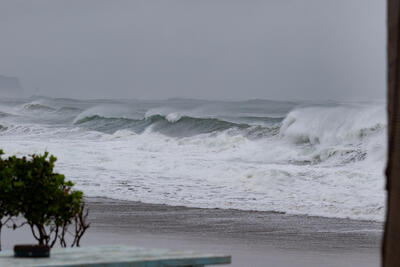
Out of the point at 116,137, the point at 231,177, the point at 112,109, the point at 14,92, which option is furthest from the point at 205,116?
the point at 14,92

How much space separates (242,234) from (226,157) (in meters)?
14.9

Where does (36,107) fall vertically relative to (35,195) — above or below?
Result: above

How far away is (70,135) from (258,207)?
2370cm

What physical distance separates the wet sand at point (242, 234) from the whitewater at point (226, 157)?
3.50 feet

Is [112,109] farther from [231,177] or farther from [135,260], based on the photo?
[135,260]

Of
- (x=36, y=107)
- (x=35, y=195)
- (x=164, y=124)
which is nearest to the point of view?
(x=35, y=195)

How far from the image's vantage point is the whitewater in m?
14.1

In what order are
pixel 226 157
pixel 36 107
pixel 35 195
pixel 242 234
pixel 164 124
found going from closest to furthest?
pixel 35 195
pixel 242 234
pixel 226 157
pixel 164 124
pixel 36 107

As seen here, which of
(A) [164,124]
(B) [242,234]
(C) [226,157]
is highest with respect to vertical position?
(A) [164,124]

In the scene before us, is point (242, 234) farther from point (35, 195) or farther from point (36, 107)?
point (36, 107)

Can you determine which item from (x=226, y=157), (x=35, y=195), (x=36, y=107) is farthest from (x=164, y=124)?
(x=35, y=195)

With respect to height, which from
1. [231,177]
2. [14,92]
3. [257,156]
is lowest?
[231,177]

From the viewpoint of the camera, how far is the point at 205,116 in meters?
37.9

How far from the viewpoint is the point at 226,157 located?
81.0 ft
